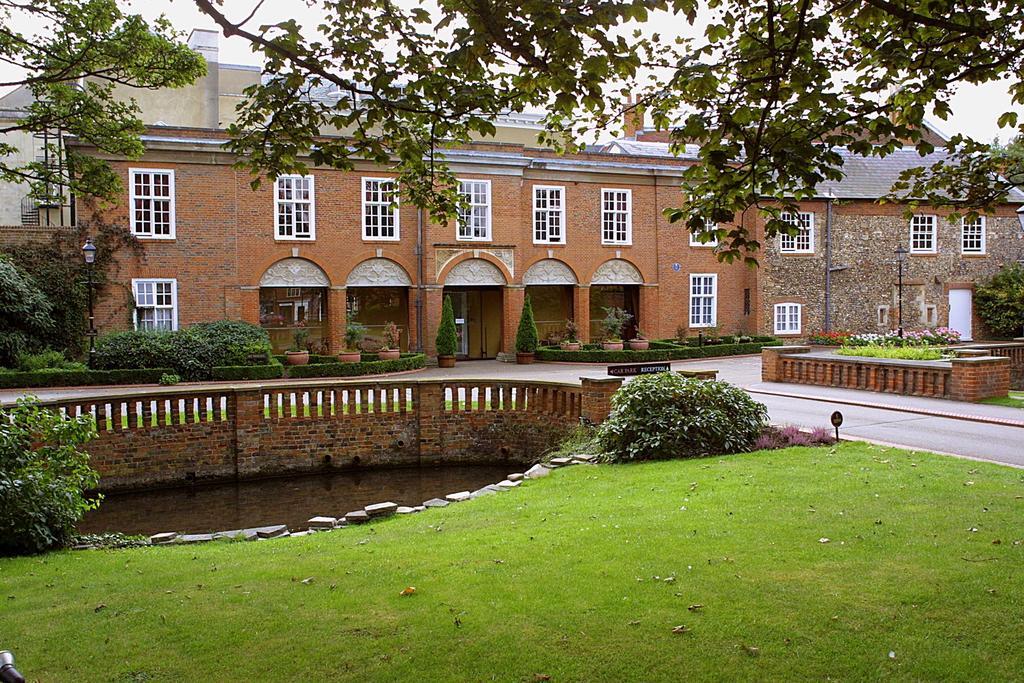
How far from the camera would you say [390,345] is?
92.3 ft

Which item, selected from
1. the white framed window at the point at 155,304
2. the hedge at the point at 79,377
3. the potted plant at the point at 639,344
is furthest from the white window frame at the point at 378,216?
the potted plant at the point at 639,344

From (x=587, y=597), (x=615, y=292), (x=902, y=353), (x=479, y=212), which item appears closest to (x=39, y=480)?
(x=587, y=597)

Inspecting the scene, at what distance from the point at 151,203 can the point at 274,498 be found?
52.4ft

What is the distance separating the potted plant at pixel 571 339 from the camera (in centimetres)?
3070

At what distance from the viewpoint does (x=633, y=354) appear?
97.1 feet

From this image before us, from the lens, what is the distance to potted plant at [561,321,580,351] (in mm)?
30703

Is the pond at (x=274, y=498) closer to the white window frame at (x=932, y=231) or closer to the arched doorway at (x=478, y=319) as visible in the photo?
the arched doorway at (x=478, y=319)

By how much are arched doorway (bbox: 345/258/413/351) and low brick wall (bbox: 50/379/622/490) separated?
12.8 meters

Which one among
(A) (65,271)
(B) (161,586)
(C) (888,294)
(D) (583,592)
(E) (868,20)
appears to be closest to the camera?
(D) (583,592)

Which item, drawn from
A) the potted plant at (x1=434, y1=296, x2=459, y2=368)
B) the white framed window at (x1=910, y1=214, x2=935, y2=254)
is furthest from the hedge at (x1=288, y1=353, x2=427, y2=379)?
the white framed window at (x1=910, y1=214, x2=935, y2=254)

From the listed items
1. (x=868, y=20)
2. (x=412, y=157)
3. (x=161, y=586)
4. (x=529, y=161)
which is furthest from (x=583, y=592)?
(x=529, y=161)

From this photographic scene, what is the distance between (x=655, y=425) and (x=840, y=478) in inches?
116

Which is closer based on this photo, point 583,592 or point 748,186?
point 583,592

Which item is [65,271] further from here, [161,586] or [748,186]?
[748,186]
